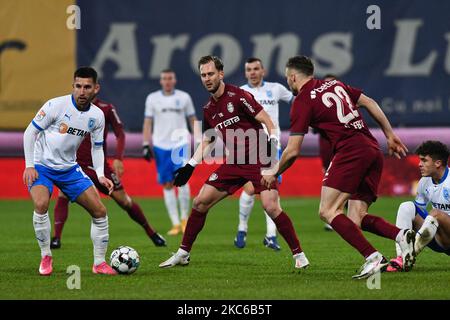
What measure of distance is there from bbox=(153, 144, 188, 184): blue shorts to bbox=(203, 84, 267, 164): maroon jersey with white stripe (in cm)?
464

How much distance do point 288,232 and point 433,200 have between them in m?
1.48

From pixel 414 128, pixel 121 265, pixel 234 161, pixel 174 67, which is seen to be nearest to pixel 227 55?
pixel 174 67

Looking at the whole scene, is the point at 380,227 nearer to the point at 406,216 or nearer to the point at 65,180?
the point at 406,216

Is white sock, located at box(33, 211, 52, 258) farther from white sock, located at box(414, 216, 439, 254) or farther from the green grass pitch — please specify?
white sock, located at box(414, 216, 439, 254)

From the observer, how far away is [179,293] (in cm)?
734

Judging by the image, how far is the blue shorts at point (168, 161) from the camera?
1430 centimetres

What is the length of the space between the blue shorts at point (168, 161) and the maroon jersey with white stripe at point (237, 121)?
464 cm

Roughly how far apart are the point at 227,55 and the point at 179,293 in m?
13.0

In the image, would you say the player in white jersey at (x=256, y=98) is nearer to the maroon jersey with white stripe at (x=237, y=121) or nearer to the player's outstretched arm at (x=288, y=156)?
the maroon jersey with white stripe at (x=237, y=121)

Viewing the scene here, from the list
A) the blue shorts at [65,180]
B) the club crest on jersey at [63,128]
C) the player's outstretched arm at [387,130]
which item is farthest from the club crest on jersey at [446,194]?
the club crest on jersey at [63,128]

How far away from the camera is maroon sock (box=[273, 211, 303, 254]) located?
923 cm

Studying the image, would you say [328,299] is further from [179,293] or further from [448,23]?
[448,23]

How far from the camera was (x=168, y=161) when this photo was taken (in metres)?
14.4

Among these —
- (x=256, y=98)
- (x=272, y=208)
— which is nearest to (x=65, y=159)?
(x=272, y=208)
